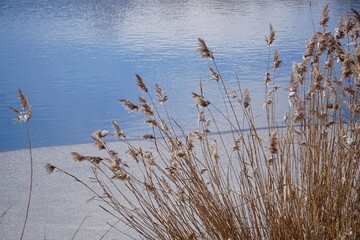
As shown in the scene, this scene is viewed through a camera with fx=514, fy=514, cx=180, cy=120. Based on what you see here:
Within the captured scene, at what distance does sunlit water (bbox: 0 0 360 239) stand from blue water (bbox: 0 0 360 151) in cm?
1

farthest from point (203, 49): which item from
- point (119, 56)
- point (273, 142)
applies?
point (119, 56)

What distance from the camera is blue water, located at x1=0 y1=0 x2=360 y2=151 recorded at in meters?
5.12

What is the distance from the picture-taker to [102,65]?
281 inches

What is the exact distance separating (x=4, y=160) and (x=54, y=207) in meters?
0.98

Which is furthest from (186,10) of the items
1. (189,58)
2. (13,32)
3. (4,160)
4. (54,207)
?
(54,207)

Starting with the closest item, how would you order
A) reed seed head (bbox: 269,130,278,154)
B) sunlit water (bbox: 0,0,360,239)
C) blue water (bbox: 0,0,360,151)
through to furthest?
reed seed head (bbox: 269,130,278,154) < sunlit water (bbox: 0,0,360,239) < blue water (bbox: 0,0,360,151)

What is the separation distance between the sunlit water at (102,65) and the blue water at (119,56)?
0.01 meters

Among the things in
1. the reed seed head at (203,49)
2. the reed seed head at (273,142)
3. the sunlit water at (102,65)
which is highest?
the sunlit water at (102,65)

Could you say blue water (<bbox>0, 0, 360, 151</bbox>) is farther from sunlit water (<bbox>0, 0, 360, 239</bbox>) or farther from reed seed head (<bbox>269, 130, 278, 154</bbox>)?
reed seed head (<bbox>269, 130, 278, 154</bbox>)

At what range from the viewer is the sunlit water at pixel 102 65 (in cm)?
320

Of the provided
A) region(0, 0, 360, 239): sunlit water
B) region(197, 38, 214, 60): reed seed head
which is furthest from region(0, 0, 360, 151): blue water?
region(197, 38, 214, 60): reed seed head

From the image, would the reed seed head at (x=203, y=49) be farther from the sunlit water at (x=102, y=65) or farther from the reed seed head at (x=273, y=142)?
the sunlit water at (x=102, y=65)

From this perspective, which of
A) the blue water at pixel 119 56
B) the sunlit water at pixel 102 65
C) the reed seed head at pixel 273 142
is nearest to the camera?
the reed seed head at pixel 273 142

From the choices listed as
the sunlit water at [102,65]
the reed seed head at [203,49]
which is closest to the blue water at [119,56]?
the sunlit water at [102,65]
